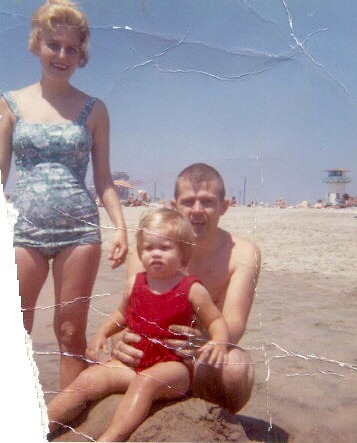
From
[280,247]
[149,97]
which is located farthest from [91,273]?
[280,247]

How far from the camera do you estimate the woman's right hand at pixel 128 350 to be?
1394 mm

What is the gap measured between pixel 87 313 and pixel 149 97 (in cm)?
63

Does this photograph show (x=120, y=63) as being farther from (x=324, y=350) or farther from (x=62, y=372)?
(x=324, y=350)

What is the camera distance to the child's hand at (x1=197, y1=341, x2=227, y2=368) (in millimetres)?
1384

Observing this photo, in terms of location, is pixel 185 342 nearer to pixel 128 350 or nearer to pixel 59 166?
pixel 128 350

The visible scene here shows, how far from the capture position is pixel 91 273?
1.49 meters

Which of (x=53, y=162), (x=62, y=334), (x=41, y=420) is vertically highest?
(x=53, y=162)

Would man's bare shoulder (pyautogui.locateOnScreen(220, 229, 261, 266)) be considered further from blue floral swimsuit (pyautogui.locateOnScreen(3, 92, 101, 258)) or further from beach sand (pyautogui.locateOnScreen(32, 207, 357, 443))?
blue floral swimsuit (pyautogui.locateOnScreen(3, 92, 101, 258))

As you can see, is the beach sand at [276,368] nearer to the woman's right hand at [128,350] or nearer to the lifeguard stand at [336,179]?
the woman's right hand at [128,350]

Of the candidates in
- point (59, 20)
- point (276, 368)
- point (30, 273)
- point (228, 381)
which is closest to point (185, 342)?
point (228, 381)

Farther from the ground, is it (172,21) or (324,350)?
(172,21)

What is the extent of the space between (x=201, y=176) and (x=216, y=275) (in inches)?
11.0

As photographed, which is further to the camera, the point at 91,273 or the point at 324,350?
the point at 324,350

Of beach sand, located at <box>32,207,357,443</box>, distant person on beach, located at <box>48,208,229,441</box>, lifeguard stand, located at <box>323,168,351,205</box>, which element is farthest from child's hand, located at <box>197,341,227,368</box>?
lifeguard stand, located at <box>323,168,351,205</box>
